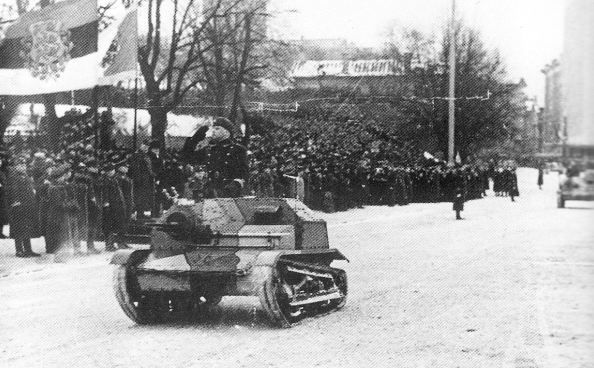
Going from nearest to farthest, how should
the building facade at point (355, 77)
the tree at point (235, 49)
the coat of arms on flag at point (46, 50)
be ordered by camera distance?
the building facade at point (355, 77) → the tree at point (235, 49) → the coat of arms on flag at point (46, 50)

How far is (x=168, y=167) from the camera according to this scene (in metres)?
10.7

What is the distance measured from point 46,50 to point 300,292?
19.1 feet

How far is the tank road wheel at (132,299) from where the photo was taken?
23.3ft

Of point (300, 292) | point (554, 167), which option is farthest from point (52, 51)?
point (554, 167)

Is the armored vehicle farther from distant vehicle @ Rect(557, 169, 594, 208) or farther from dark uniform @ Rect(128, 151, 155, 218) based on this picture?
distant vehicle @ Rect(557, 169, 594, 208)

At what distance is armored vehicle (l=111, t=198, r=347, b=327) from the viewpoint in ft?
22.1

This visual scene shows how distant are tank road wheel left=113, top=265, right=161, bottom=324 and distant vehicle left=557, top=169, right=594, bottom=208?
5.31 m

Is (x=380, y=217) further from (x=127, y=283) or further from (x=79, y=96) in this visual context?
(x=127, y=283)

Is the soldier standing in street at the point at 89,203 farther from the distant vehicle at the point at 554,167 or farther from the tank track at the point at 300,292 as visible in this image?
the distant vehicle at the point at 554,167

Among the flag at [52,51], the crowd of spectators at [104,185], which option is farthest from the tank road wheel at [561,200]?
the flag at [52,51]

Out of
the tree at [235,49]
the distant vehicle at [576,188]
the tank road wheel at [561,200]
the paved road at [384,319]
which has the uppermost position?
the tree at [235,49]

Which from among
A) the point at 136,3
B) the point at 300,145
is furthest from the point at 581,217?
the point at 136,3

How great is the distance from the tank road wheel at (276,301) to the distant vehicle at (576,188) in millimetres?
4384

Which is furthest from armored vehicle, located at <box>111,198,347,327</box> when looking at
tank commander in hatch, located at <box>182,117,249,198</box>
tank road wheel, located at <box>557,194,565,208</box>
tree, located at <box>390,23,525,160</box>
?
tank road wheel, located at <box>557,194,565,208</box>
